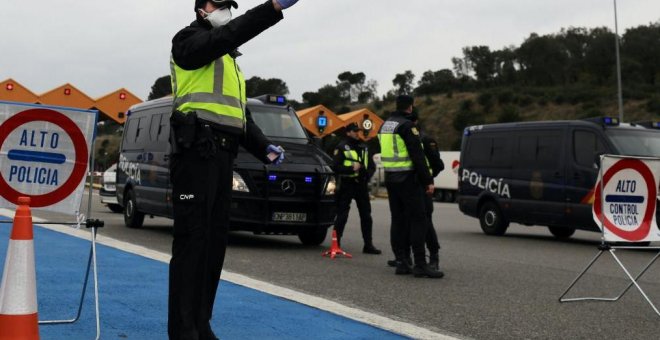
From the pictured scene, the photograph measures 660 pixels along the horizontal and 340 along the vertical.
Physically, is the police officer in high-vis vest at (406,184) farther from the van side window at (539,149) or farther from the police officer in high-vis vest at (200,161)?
the van side window at (539,149)

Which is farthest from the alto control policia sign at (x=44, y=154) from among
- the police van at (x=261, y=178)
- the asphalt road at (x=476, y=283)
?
the police van at (x=261, y=178)

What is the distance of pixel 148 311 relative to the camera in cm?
614

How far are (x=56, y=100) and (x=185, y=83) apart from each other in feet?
123

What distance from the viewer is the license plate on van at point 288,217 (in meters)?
11.7

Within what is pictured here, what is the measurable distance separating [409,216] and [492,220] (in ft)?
26.9

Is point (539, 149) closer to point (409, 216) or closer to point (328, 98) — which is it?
point (409, 216)

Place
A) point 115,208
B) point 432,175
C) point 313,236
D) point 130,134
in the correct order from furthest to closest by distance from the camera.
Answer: point 115,208 < point 130,134 < point 313,236 < point 432,175

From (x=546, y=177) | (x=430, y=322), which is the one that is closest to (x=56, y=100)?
(x=546, y=177)

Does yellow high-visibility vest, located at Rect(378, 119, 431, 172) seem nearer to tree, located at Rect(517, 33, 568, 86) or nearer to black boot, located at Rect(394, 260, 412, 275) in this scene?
black boot, located at Rect(394, 260, 412, 275)

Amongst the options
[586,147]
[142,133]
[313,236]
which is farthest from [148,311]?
[586,147]

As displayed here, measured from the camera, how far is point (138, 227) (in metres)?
15.1

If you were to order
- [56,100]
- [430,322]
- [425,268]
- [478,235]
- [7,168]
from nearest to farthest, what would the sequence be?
[7,168], [430,322], [425,268], [478,235], [56,100]

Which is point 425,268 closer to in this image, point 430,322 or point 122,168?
point 430,322

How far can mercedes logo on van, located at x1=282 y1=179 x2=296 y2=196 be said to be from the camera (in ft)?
38.5
